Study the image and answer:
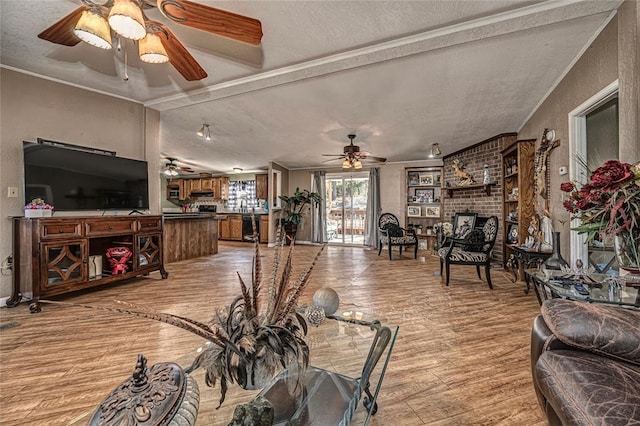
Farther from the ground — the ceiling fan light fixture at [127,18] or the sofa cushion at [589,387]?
the ceiling fan light fixture at [127,18]

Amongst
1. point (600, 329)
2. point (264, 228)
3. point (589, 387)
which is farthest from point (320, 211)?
point (589, 387)

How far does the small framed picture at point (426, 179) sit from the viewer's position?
6496 millimetres

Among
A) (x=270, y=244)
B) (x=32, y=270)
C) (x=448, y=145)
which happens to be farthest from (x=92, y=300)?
(x=448, y=145)

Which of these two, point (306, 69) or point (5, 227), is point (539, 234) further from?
point (5, 227)

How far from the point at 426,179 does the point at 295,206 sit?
11.5 feet

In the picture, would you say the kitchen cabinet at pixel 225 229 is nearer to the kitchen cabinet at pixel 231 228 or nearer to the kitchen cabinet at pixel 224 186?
the kitchen cabinet at pixel 231 228

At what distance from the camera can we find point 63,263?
2723mm

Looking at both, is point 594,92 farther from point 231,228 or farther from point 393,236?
point 231,228

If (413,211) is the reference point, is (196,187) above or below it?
above

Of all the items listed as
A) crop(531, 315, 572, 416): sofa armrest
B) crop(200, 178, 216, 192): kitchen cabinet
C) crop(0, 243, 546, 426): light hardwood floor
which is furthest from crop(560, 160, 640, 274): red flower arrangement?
crop(200, 178, 216, 192): kitchen cabinet

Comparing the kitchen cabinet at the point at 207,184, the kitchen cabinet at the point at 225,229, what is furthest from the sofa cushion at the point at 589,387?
the kitchen cabinet at the point at 207,184

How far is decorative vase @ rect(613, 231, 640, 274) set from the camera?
1364 mm

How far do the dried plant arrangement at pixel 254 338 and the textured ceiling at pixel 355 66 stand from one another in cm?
201

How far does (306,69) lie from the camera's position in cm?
273
